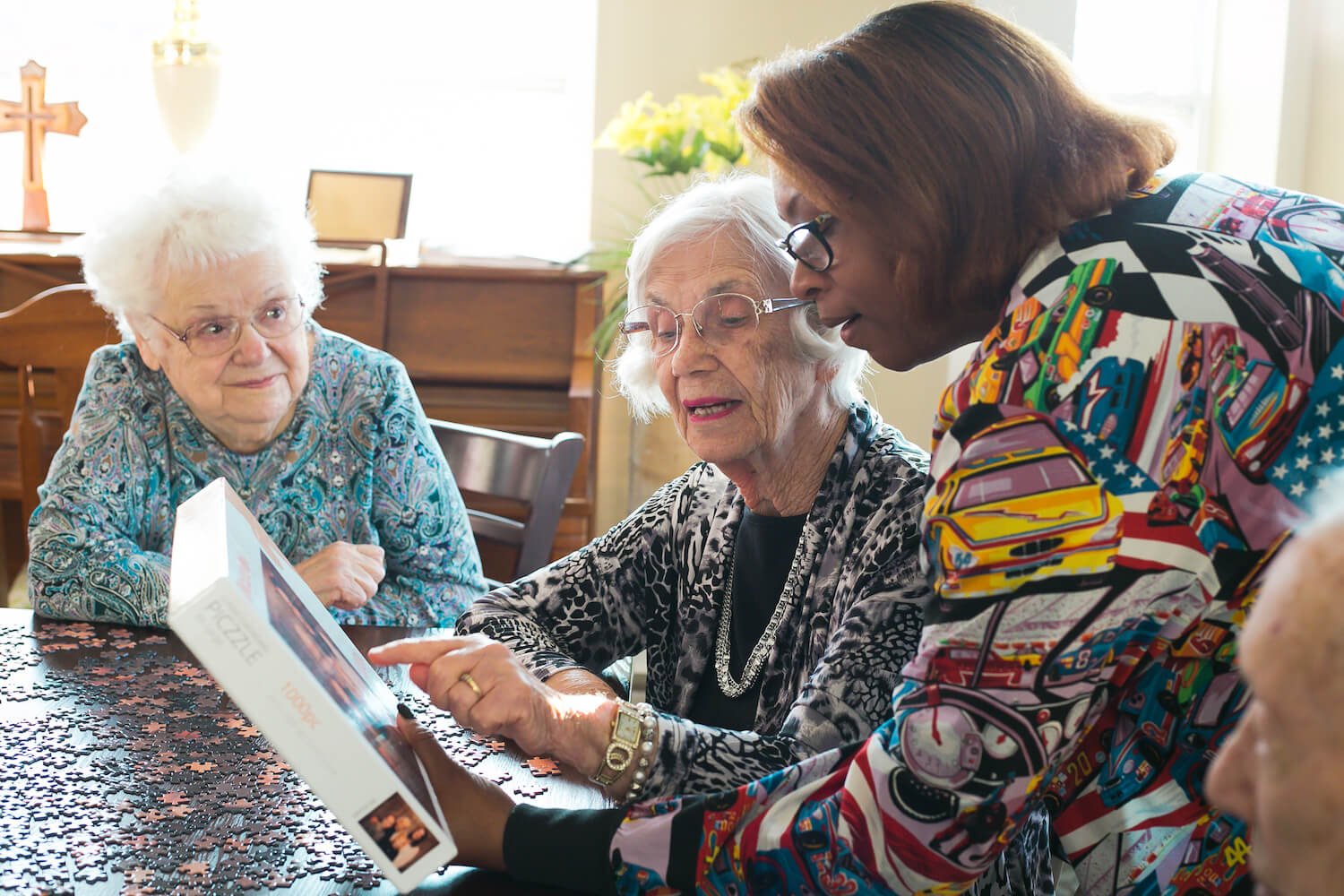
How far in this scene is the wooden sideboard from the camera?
4.03 meters

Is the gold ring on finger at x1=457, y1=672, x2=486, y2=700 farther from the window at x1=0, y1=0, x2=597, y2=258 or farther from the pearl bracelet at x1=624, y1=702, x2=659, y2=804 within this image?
the window at x1=0, y1=0, x2=597, y2=258

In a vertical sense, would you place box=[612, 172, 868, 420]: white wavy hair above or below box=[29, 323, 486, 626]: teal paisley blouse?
above

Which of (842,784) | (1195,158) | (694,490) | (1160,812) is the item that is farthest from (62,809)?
(1195,158)

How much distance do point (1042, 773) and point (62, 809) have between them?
0.95 meters

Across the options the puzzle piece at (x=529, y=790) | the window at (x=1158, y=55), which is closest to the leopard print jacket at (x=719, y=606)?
the puzzle piece at (x=529, y=790)

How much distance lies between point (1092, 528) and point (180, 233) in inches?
73.0

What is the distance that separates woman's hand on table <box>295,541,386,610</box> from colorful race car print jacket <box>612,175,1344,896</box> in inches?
42.4

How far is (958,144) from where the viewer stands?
3.59 feet

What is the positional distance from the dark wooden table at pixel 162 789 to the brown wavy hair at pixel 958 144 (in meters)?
0.68

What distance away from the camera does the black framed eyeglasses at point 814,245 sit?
1.25 meters

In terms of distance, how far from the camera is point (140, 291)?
2275mm

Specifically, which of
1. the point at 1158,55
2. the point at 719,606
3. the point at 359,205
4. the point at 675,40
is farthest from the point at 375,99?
the point at 719,606

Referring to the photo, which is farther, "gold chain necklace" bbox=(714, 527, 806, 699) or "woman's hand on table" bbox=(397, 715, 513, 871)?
"gold chain necklace" bbox=(714, 527, 806, 699)

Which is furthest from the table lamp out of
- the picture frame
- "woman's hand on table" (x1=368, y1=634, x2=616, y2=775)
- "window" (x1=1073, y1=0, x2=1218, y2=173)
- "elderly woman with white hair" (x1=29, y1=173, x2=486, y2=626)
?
"window" (x1=1073, y1=0, x2=1218, y2=173)
